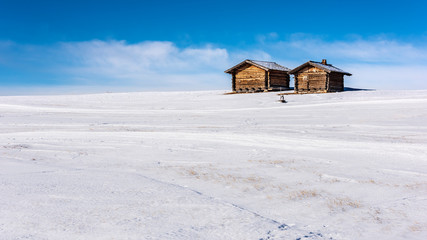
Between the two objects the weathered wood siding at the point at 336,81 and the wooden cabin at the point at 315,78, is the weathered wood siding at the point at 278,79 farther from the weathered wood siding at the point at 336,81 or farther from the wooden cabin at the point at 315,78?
the weathered wood siding at the point at 336,81

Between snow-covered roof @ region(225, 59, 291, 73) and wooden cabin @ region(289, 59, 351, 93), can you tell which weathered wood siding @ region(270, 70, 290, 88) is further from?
wooden cabin @ region(289, 59, 351, 93)

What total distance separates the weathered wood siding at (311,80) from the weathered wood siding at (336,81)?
27.4 inches

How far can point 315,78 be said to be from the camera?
32125 mm

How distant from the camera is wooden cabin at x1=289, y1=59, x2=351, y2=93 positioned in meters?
31.5

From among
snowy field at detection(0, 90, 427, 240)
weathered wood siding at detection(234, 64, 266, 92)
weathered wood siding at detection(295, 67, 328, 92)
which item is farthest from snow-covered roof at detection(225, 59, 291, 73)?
snowy field at detection(0, 90, 427, 240)

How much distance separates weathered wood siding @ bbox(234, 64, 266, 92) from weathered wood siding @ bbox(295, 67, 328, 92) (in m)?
3.38

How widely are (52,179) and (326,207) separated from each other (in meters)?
3.17

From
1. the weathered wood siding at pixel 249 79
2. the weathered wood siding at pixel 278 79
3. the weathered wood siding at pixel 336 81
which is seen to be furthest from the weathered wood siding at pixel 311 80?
the weathered wood siding at pixel 249 79

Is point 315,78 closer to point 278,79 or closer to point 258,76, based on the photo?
point 278,79

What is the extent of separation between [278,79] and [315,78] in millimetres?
4630

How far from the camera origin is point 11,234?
2.78m

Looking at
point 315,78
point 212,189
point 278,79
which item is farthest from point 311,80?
point 212,189

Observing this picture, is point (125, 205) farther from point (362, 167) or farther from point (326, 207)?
point (362, 167)

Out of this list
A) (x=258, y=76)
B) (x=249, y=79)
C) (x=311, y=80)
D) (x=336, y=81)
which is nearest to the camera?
(x=311, y=80)
